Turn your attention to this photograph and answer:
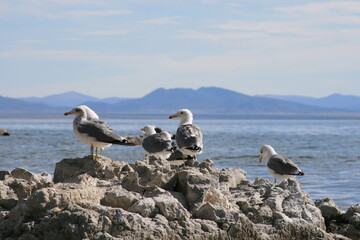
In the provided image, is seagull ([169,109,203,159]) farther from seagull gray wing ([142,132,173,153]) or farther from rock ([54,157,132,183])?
rock ([54,157,132,183])

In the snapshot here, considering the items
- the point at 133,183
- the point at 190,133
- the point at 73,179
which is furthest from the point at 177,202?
the point at 190,133

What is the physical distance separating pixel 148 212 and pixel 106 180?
2.14 metres

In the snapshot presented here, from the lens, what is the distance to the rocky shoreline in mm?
7688

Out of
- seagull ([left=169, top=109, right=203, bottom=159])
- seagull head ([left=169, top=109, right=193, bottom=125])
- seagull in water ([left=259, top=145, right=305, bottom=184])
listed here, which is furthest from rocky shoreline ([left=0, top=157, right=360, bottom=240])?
seagull head ([left=169, top=109, right=193, bottom=125])

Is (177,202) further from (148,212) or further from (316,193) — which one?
(316,193)

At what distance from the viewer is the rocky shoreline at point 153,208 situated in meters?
7.69

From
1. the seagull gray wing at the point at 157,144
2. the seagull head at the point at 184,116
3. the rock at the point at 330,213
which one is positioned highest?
the seagull head at the point at 184,116

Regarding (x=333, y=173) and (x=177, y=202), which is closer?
(x=177, y=202)

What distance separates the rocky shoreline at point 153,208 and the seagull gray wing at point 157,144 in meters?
3.01

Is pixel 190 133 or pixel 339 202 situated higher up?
pixel 190 133

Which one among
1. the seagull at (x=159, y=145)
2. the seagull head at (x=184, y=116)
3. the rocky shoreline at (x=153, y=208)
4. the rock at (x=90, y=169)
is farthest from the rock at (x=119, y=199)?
the seagull head at (x=184, y=116)

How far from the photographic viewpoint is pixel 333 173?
19.4 meters

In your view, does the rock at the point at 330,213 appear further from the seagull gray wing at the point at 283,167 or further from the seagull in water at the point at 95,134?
the seagull in water at the point at 95,134

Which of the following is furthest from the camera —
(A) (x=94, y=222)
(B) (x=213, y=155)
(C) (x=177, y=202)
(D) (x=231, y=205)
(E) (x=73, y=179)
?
(B) (x=213, y=155)
